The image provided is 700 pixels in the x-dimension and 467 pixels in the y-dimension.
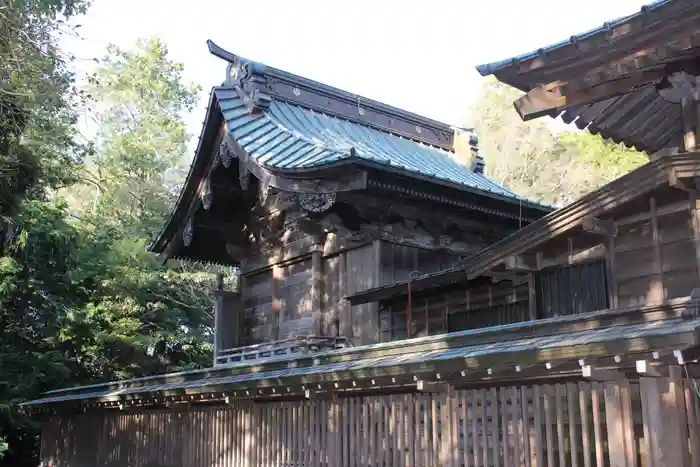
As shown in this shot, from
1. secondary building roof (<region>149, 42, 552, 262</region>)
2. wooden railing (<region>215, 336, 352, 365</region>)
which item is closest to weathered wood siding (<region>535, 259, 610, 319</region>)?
secondary building roof (<region>149, 42, 552, 262</region>)

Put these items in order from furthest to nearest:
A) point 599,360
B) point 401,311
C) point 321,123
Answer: point 321,123 < point 401,311 < point 599,360

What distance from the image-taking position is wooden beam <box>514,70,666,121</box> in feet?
23.6

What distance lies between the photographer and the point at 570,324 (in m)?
6.57

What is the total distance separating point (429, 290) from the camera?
11.2 metres

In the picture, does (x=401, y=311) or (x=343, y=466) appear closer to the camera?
(x=343, y=466)

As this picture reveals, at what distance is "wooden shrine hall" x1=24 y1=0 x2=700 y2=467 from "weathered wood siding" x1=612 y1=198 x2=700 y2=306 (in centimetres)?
2

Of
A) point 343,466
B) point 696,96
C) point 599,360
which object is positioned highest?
point 696,96

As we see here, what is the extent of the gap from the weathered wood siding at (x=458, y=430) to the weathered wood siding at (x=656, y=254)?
193 centimetres

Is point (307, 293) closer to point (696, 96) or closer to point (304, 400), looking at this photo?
point (304, 400)

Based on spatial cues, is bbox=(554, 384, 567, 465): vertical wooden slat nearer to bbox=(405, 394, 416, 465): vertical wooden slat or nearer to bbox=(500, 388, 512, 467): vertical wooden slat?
bbox=(500, 388, 512, 467): vertical wooden slat

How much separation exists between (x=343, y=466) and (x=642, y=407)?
3.94m

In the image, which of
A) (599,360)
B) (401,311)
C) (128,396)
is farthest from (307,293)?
(599,360)

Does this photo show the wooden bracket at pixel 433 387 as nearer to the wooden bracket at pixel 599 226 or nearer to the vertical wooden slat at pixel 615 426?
the vertical wooden slat at pixel 615 426

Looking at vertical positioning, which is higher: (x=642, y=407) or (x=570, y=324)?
(x=570, y=324)
